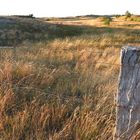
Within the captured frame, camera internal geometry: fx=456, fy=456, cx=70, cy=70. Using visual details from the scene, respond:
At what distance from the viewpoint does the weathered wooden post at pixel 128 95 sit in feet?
12.5

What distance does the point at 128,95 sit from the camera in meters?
3.91

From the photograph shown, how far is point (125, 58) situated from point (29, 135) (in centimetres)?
148

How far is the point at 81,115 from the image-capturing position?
202 inches

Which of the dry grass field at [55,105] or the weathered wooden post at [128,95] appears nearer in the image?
the weathered wooden post at [128,95]

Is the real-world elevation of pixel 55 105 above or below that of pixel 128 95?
below

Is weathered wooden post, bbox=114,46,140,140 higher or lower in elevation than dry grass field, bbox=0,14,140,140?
higher

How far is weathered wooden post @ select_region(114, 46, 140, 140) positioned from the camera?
3814 mm

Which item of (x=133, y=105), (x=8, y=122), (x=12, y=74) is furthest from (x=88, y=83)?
(x=133, y=105)

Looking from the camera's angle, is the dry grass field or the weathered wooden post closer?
the weathered wooden post

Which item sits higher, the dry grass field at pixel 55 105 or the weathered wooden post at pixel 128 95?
the weathered wooden post at pixel 128 95

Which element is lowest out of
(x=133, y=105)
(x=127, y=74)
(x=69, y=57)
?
(x=69, y=57)

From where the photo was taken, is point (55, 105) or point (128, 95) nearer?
point (128, 95)

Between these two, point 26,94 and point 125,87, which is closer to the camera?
point 125,87

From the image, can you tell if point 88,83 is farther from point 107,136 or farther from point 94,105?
point 107,136
